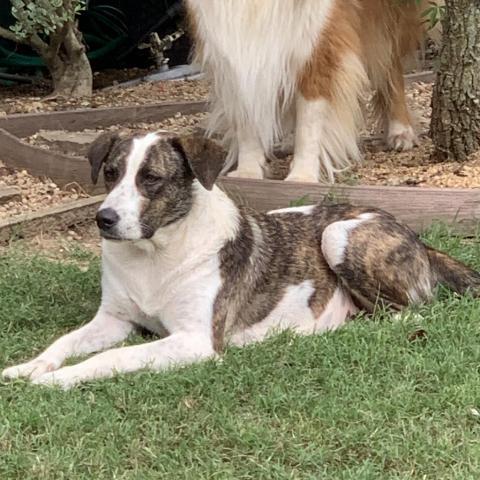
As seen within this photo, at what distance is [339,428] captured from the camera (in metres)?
3.64

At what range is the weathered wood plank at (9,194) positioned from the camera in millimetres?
6672

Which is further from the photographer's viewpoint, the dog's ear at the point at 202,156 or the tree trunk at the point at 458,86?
the tree trunk at the point at 458,86

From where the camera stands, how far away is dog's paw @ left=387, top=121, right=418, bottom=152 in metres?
7.49

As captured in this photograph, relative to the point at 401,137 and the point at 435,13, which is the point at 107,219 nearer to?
the point at 435,13

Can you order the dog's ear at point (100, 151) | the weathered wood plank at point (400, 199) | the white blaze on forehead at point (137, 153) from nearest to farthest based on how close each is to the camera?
the white blaze on forehead at point (137, 153)
the dog's ear at point (100, 151)
the weathered wood plank at point (400, 199)

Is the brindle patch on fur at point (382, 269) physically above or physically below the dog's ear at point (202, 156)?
below

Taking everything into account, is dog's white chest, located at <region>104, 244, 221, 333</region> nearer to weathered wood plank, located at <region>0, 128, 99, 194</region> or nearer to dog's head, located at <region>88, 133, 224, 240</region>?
dog's head, located at <region>88, 133, 224, 240</region>

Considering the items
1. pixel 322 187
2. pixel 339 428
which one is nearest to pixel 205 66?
pixel 322 187

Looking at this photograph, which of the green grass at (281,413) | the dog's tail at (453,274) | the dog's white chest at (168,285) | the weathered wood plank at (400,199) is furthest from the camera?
the weathered wood plank at (400,199)

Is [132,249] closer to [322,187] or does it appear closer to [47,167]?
[322,187]

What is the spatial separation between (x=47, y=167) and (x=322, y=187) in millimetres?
2059

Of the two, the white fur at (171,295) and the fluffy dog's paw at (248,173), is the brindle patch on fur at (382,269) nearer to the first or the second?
the white fur at (171,295)

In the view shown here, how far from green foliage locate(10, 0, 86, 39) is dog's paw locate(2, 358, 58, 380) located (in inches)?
167

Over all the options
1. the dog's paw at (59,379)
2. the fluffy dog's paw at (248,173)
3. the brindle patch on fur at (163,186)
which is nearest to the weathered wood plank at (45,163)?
the fluffy dog's paw at (248,173)
